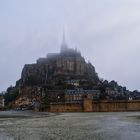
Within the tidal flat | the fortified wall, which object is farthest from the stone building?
the tidal flat

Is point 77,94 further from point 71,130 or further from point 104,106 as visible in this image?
point 71,130

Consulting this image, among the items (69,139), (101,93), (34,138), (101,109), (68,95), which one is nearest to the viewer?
(69,139)

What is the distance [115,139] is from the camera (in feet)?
85.7

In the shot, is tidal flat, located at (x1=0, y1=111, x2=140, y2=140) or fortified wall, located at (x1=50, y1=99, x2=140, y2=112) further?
fortified wall, located at (x1=50, y1=99, x2=140, y2=112)

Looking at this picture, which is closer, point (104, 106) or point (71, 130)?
point (71, 130)

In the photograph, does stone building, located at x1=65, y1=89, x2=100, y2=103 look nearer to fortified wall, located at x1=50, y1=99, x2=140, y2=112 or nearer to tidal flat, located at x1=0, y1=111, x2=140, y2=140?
fortified wall, located at x1=50, y1=99, x2=140, y2=112

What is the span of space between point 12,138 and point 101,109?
96913mm

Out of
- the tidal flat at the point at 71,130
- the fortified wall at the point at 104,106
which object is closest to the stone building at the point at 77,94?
the fortified wall at the point at 104,106

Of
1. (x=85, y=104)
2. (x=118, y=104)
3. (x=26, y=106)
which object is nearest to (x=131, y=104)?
(x=118, y=104)

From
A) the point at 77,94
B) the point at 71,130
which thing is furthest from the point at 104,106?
the point at 71,130

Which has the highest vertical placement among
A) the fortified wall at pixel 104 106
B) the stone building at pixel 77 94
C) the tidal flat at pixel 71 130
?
the stone building at pixel 77 94

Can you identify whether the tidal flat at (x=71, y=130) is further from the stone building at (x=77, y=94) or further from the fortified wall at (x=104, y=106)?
the stone building at (x=77, y=94)

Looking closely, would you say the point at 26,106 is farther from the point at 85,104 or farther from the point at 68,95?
the point at 85,104

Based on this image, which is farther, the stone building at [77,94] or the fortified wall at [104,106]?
the stone building at [77,94]
